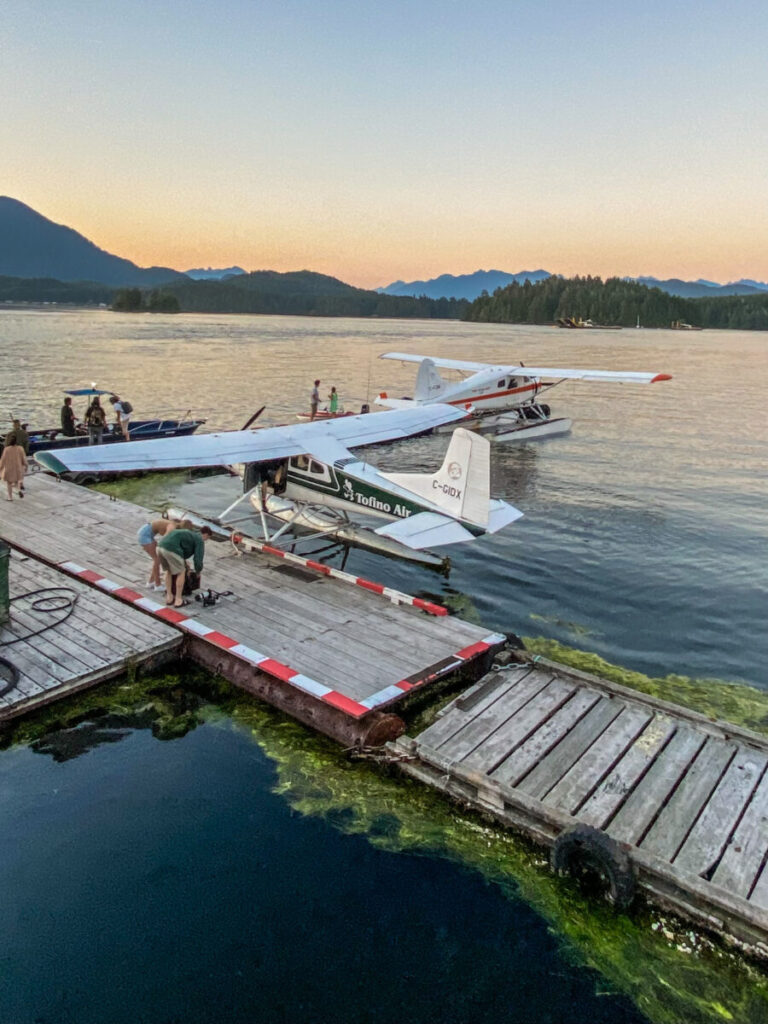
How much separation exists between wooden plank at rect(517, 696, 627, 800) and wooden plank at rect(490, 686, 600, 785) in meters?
0.06

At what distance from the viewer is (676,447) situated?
1178 inches

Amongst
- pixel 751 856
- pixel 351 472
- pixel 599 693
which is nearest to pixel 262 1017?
pixel 751 856

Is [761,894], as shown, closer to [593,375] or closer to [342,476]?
[342,476]

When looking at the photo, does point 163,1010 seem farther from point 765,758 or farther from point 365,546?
point 365,546

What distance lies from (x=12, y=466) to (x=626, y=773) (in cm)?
1378

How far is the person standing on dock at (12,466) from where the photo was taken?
48.4ft

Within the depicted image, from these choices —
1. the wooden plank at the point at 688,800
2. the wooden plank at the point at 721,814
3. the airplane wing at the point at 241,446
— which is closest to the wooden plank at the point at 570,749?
the wooden plank at the point at 688,800

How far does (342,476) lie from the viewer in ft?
41.9

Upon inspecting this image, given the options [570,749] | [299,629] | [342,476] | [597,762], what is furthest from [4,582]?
[597,762]

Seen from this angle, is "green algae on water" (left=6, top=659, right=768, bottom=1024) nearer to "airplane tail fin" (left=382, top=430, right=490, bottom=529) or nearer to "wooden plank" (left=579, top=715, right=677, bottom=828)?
"wooden plank" (left=579, top=715, right=677, bottom=828)

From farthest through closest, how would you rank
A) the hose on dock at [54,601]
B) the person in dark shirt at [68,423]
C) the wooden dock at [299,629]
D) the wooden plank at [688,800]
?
the person in dark shirt at [68,423]
the hose on dock at [54,601]
the wooden dock at [299,629]
the wooden plank at [688,800]

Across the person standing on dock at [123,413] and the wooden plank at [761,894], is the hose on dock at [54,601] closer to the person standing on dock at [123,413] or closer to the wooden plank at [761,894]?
the wooden plank at [761,894]

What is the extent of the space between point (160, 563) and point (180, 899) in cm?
530

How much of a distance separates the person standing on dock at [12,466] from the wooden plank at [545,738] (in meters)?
12.7
